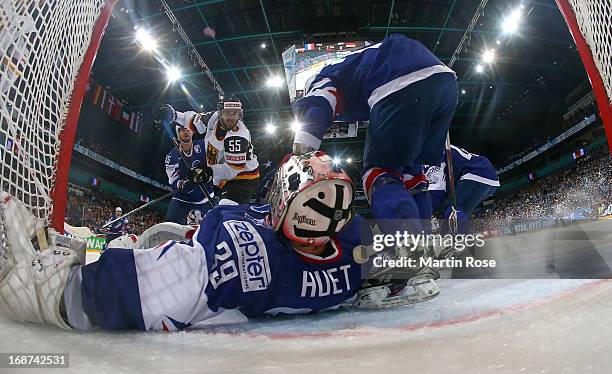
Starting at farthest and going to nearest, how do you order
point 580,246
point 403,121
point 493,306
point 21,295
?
point 580,246 < point 403,121 < point 493,306 < point 21,295

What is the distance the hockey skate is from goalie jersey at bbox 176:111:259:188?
93.7 inches

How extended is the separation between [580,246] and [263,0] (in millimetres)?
7152

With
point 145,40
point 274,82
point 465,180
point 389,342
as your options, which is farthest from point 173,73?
point 389,342

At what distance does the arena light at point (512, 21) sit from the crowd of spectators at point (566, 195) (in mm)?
3888

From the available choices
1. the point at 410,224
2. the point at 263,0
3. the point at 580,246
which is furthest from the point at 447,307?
the point at 263,0

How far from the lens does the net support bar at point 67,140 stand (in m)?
1.28

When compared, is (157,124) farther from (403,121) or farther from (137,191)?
(137,191)

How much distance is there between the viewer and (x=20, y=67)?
3.55 ft

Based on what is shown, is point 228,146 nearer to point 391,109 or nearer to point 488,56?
point 391,109

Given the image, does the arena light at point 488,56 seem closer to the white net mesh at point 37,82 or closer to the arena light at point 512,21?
the arena light at point 512,21

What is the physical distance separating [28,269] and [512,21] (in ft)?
30.5

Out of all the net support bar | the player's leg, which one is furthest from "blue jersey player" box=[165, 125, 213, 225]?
the net support bar

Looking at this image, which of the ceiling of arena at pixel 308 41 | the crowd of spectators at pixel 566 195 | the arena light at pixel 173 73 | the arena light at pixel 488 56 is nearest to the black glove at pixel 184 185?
the ceiling of arena at pixel 308 41

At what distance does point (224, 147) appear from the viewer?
11.0ft
